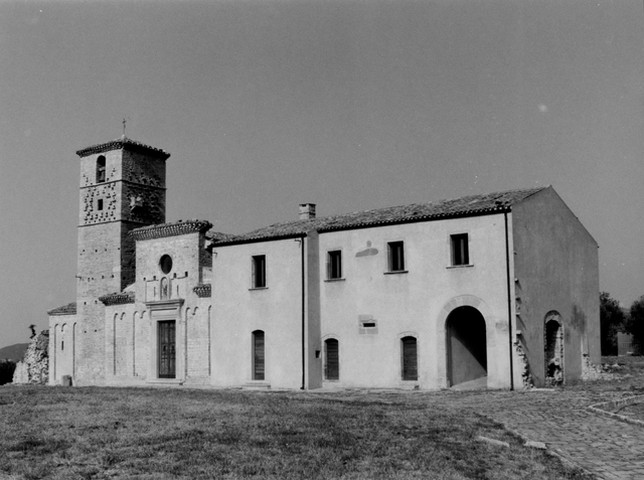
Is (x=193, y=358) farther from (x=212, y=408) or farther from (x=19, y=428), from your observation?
(x=19, y=428)

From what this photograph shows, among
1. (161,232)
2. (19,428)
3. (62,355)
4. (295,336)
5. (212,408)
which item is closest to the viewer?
(19,428)

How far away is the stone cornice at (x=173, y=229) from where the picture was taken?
34.1 meters

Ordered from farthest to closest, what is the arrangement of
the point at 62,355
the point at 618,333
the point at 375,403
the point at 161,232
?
the point at 618,333, the point at 62,355, the point at 161,232, the point at 375,403

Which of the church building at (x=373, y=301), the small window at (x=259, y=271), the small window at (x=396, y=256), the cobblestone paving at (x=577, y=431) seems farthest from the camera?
the small window at (x=259, y=271)

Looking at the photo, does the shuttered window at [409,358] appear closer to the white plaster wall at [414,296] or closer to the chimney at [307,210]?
the white plaster wall at [414,296]

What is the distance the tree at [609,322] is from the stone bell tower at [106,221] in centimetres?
3825

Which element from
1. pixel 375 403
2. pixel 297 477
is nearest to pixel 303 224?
pixel 375 403

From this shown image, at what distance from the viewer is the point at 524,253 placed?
25922 mm

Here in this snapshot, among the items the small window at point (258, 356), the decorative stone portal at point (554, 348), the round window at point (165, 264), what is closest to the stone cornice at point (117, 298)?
the round window at point (165, 264)

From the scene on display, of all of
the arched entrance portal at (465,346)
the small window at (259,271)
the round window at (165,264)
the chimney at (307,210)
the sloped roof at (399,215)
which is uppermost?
the chimney at (307,210)

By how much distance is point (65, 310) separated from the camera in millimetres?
42469

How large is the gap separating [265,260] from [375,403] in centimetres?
1155

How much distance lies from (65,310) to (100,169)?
825 centimetres

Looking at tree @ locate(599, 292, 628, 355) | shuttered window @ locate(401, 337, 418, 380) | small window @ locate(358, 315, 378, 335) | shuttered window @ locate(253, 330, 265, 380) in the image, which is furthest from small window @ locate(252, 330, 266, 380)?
tree @ locate(599, 292, 628, 355)
